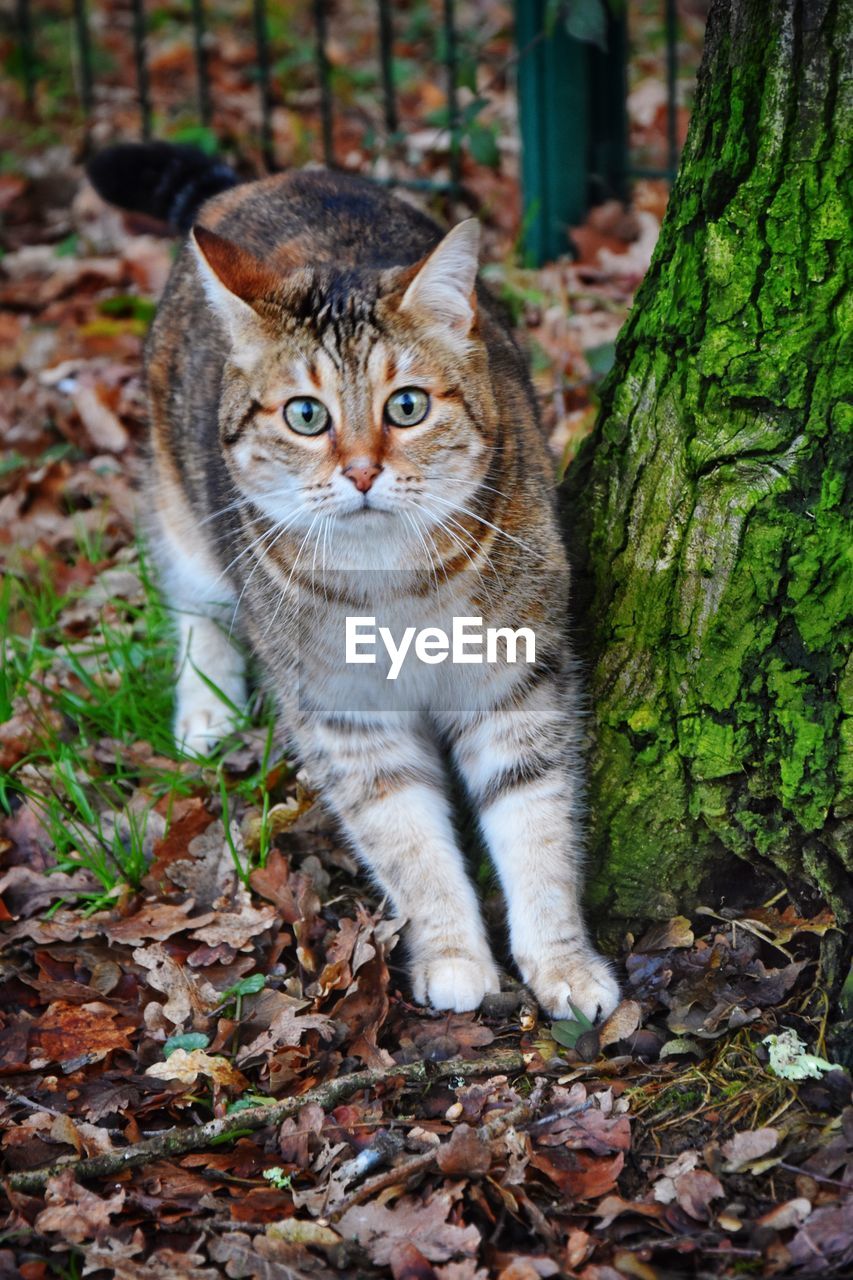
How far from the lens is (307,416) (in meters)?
2.46

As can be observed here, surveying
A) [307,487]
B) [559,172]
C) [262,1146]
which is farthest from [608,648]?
[559,172]

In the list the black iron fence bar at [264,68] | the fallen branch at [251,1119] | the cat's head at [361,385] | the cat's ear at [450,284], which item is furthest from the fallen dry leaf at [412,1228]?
the black iron fence bar at [264,68]

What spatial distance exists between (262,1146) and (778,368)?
59.3 inches

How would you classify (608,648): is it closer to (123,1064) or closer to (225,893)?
(225,893)

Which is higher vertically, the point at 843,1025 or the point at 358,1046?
the point at 843,1025

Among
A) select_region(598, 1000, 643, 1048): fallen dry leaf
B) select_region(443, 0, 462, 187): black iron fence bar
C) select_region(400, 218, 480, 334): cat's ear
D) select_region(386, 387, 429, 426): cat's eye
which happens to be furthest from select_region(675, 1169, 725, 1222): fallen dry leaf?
select_region(443, 0, 462, 187): black iron fence bar

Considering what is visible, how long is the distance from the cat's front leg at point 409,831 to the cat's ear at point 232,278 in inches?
32.1

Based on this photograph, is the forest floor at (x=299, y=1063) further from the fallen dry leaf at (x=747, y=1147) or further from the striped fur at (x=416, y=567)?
the striped fur at (x=416, y=567)

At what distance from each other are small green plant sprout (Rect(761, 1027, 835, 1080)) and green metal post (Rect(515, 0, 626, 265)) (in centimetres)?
328

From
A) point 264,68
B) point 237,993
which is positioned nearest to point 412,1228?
point 237,993

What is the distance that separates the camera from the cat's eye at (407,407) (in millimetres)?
2441

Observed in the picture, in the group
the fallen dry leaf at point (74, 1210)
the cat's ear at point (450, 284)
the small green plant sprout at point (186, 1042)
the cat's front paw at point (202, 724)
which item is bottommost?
the small green plant sprout at point (186, 1042)

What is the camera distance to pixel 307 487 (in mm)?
2408

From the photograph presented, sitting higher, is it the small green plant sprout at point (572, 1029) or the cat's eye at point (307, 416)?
the cat's eye at point (307, 416)
